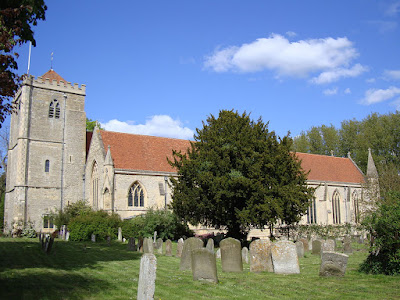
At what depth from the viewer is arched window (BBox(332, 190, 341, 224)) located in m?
38.6

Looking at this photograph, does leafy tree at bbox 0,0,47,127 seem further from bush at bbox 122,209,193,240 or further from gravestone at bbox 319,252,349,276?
bush at bbox 122,209,193,240

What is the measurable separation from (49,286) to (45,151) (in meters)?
26.5

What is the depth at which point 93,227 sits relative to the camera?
25.0 meters

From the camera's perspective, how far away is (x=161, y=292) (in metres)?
8.62

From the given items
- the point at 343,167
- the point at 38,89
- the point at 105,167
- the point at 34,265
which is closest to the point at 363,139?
the point at 343,167

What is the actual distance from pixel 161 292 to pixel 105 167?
851 inches

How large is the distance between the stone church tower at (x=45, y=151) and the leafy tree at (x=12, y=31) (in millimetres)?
23605

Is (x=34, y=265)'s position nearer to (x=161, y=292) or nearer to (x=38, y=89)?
(x=161, y=292)

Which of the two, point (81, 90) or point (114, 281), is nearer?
point (114, 281)

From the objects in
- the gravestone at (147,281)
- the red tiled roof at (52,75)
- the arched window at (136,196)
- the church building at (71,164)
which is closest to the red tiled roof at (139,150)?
the church building at (71,164)

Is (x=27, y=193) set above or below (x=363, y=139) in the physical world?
below

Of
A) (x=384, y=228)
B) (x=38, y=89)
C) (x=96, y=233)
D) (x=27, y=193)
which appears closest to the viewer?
(x=384, y=228)

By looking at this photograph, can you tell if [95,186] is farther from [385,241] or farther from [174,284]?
[385,241]

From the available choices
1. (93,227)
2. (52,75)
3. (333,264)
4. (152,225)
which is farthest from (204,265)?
(52,75)
